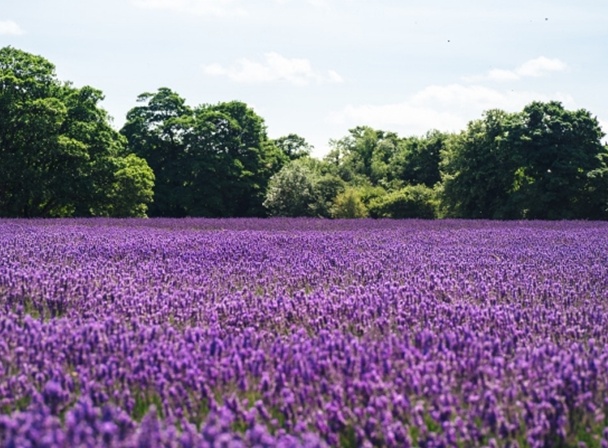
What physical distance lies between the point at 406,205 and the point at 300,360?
33.7 meters

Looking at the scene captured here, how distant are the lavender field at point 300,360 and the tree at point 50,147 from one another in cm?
2266

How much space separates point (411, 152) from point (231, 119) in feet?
55.4

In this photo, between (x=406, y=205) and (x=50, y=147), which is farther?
(x=406, y=205)

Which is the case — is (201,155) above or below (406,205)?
above

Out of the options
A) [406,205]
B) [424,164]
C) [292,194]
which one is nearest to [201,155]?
[292,194]

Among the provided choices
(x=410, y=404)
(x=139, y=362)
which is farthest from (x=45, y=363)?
(x=410, y=404)

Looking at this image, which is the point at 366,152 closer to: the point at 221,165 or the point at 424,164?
the point at 424,164

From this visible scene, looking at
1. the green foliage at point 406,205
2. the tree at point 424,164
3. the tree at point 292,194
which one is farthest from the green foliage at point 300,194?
the tree at point 424,164

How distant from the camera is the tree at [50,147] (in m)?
27.6

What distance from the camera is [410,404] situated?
3.01m

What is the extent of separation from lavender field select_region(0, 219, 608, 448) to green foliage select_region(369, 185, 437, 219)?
29866 mm

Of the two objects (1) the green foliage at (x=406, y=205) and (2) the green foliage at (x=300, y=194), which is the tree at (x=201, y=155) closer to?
(2) the green foliage at (x=300, y=194)

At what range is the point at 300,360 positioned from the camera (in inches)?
130

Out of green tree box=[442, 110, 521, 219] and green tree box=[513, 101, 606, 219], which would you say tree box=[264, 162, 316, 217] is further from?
green tree box=[513, 101, 606, 219]
